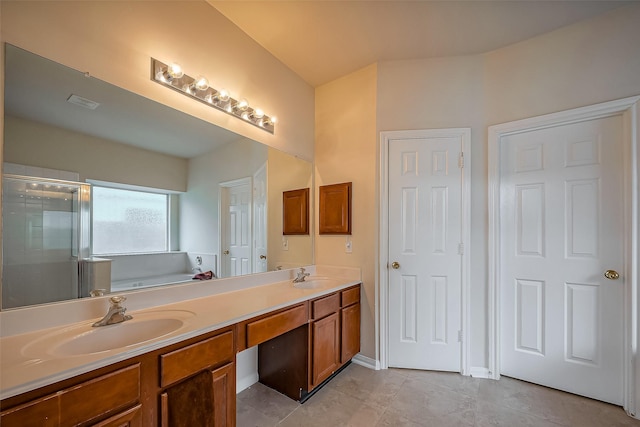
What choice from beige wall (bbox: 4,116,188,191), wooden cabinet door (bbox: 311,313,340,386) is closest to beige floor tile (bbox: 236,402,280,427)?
wooden cabinet door (bbox: 311,313,340,386)

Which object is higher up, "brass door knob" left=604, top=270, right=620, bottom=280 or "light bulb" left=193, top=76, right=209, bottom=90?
"light bulb" left=193, top=76, right=209, bottom=90

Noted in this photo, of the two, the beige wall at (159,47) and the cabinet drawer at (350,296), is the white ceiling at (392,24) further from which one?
the cabinet drawer at (350,296)

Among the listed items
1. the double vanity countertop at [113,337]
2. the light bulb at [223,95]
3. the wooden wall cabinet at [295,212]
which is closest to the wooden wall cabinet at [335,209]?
the wooden wall cabinet at [295,212]

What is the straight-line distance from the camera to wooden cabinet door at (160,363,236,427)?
47.1 inches

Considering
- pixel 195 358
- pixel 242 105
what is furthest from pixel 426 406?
pixel 242 105

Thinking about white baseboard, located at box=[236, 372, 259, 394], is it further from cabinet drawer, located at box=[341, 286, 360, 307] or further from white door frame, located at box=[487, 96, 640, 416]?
white door frame, located at box=[487, 96, 640, 416]

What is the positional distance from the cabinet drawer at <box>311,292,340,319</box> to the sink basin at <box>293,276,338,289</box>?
0.13 meters

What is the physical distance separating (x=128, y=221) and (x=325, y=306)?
139cm

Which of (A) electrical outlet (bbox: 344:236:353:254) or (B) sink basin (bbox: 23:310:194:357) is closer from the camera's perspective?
(B) sink basin (bbox: 23:310:194:357)

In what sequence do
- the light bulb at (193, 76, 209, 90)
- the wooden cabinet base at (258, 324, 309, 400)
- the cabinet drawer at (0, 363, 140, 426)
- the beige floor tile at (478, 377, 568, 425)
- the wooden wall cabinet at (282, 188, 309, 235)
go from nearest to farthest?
the cabinet drawer at (0, 363, 140, 426), the light bulb at (193, 76, 209, 90), the beige floor tile at (478, 377, 568, 425), the wooden cabinet base at (258, 324, 309, 400), the wooden wall cabinet at (282, 188, 309, 235)

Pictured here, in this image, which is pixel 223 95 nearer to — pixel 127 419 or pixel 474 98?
pixel 127 419

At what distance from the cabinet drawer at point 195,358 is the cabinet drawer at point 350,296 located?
114 centimetres

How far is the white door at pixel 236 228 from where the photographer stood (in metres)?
2.02

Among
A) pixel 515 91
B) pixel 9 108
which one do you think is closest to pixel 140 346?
pixel 9 108
